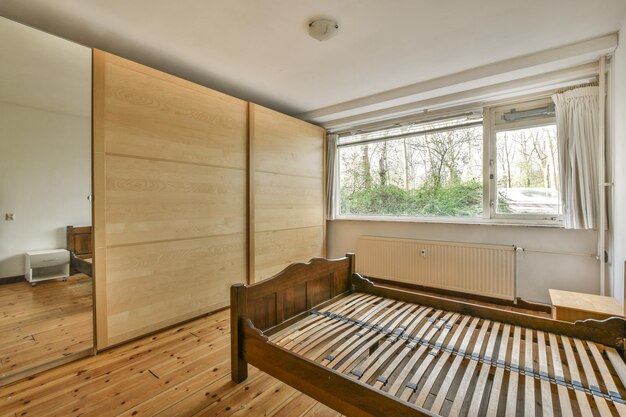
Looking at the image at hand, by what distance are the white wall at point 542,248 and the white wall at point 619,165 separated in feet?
1.18

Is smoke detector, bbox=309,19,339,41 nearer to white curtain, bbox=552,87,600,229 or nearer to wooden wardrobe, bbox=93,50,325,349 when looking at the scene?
wooden wardrobe, bbox=93,50,325,349

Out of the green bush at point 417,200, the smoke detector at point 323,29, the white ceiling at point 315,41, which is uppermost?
the white ceiling at point 315,41

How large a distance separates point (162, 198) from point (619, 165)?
12.1ft

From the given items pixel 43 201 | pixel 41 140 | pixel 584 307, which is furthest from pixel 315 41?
Answer: pixel 584 307

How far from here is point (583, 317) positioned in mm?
2016

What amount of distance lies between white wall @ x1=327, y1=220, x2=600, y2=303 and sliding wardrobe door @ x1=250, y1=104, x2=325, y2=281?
155 centimetres

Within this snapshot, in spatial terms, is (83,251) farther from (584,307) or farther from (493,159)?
(493,159)

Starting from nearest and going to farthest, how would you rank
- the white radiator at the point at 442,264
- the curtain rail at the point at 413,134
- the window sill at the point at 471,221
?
the window sill at the point at 471,221
the white radiator at the point at 442,264
the curtain rail at the point at 413,134

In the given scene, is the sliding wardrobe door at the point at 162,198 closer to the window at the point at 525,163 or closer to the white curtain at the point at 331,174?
the white curtain at the point at 331,174

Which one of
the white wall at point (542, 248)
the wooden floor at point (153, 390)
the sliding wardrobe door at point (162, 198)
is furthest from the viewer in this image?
the white wall at point (542, 248)

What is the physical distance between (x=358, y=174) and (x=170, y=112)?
2671mm

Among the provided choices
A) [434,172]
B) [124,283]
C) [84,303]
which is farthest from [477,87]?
[84,303]

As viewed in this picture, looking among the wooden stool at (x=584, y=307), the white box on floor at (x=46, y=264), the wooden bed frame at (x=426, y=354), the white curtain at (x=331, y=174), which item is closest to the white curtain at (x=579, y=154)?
the wooden stool at (x=584, y=307)

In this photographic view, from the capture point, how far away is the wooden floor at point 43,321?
184 centimetres
